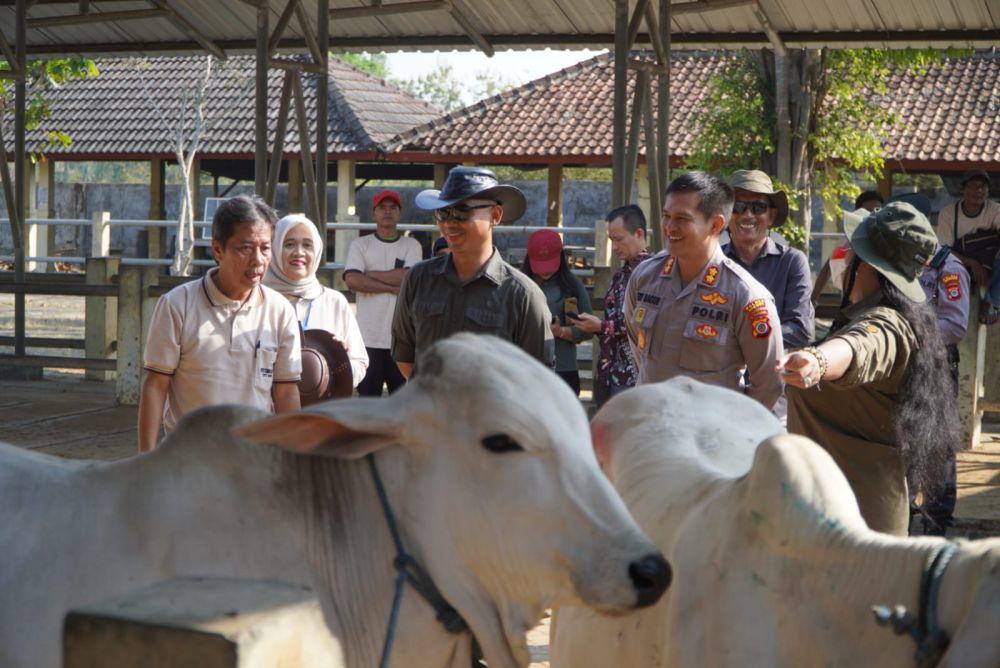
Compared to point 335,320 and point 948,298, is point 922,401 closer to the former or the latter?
point 335,320

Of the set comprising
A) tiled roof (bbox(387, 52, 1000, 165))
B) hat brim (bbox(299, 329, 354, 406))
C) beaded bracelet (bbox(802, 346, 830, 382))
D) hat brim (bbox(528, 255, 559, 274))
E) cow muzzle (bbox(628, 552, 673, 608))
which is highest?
tiled roof (bbox(387, 52, 1000, 165))

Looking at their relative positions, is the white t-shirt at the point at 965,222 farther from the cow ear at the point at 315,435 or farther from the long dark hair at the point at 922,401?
the cow ear at the point at 315,435

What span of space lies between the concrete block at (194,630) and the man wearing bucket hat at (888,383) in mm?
2177

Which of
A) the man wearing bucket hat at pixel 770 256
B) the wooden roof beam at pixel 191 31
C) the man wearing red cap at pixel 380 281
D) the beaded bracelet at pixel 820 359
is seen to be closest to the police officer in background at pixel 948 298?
the man wearing bucket hat at pixel 770 256

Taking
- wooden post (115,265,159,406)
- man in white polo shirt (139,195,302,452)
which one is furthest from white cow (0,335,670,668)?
wooden post (115,265,159,406)

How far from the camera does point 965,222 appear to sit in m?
9.62

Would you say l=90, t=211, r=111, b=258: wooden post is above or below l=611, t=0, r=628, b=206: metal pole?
below

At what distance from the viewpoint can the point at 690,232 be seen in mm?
4223

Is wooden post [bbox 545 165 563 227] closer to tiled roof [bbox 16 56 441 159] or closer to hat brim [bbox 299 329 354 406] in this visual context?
tiled roof [bbox 16 56 441 159]

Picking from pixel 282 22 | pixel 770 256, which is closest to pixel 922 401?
pixel 770 256

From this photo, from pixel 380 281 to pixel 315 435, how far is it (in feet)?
20.1

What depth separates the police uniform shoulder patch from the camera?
662cm

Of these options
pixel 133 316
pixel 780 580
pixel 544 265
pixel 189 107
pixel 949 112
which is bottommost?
pixel 780 580

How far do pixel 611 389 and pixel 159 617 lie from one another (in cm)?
458
